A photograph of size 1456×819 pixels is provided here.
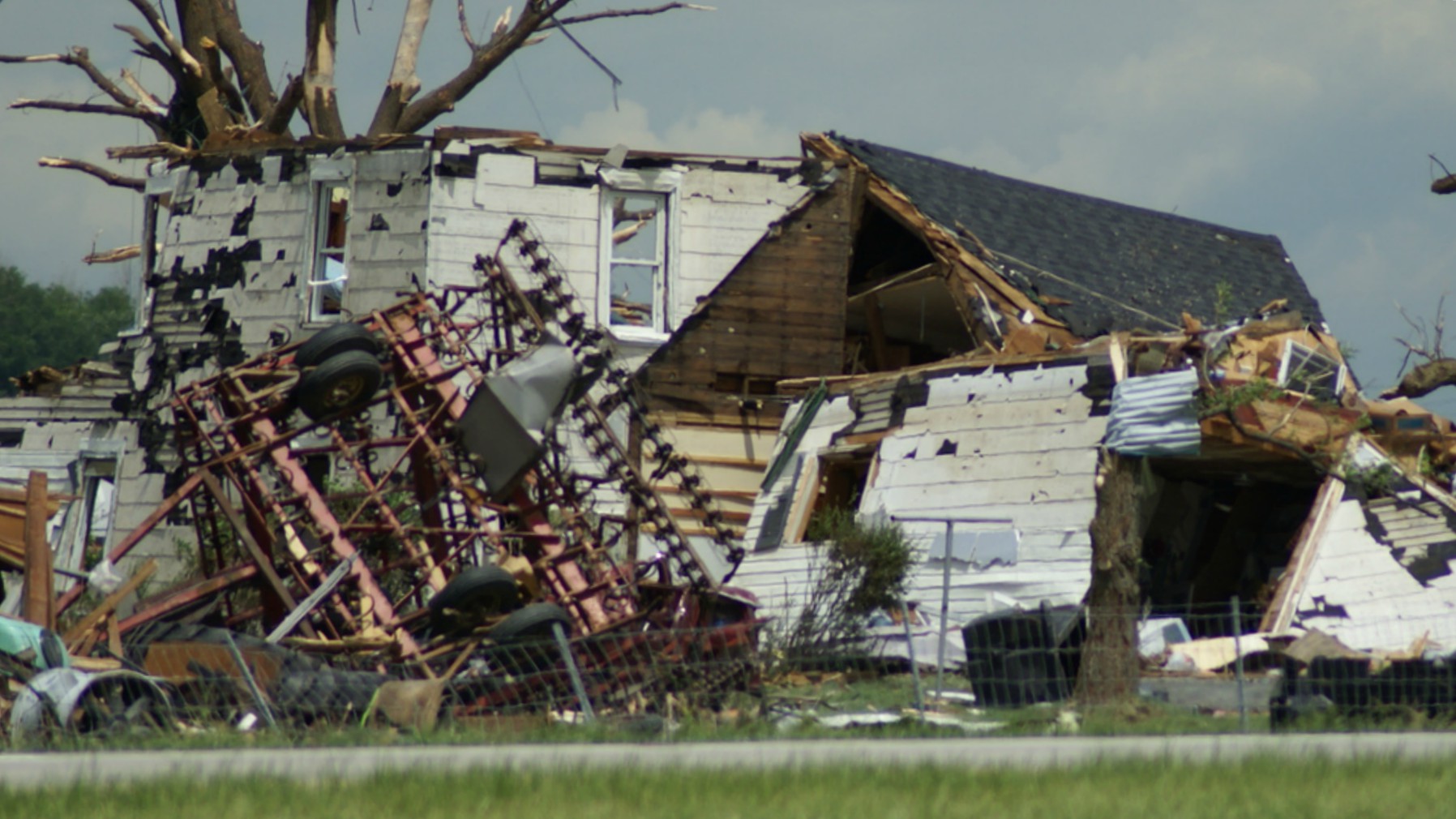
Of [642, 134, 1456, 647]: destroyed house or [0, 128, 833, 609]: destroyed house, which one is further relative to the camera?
[0, 128, 833, 609]: destroyed house

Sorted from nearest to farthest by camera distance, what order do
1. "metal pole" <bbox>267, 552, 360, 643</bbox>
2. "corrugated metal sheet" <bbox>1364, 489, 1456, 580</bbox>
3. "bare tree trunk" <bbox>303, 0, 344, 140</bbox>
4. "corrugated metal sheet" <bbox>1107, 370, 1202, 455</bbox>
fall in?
"metal pole" <bbox>267, 552, 360, 643</bbox>
"corrugated metal sheet" <bbox>1107, 370, 1202, 455</bbox>
"corrugated metal sheet" <bbox>1364, 489, 1456, 580</bbox>
"bare tree trunk" <bbox>303, 0, 344, 140</bbox>

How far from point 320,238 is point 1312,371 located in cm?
1193

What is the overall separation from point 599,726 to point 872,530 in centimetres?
608

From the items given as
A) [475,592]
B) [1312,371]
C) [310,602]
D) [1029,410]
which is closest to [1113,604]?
[1029,410]

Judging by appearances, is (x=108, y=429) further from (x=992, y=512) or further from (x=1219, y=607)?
(x=1219, y=607)

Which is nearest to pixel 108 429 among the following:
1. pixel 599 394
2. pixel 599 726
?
pixel 599 394

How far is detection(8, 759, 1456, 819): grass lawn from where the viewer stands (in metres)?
7.54

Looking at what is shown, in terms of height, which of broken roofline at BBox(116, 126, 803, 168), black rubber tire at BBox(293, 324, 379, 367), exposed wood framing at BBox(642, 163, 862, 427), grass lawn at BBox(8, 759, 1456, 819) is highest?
broken roofline at BBox(116, 126, 803, 168)

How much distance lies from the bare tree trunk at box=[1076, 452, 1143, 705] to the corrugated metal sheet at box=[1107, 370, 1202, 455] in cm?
96

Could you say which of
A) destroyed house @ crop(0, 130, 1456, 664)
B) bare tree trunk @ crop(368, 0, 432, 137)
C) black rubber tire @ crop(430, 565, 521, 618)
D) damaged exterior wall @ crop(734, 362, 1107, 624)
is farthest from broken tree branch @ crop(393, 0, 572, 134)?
black rubber tire @ crop(430, 565, 521, 618)

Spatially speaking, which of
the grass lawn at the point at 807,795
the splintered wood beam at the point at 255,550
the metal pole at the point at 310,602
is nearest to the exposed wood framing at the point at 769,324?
the splintered wood beam at the point at 255,550

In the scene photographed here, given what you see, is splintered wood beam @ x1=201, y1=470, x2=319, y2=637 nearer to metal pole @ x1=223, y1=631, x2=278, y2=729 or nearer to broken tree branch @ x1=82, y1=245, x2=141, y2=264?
metal pole @ x1=223, y1=631, x2=278, y2=729

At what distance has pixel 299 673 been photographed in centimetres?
1294

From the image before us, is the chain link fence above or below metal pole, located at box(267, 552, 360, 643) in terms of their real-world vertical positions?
below
